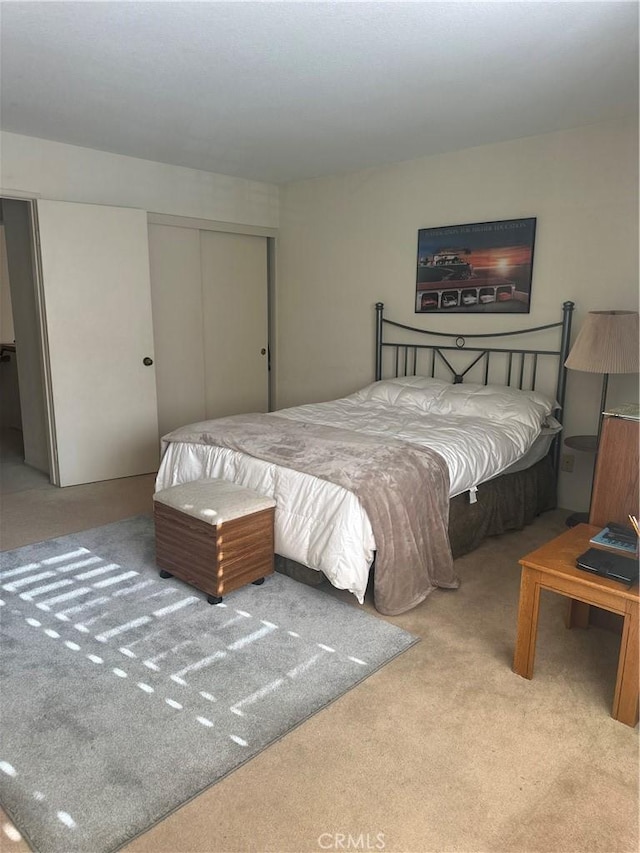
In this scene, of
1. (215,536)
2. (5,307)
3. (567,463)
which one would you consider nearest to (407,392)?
(567,463)

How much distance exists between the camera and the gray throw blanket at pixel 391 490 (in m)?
2.54

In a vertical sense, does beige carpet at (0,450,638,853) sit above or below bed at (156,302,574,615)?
below

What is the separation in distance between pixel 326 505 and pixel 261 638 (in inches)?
24.2

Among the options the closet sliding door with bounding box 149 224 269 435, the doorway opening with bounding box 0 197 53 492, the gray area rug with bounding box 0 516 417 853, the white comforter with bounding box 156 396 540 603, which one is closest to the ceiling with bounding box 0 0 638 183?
the doorway opening with bounding box 0 197 53 492

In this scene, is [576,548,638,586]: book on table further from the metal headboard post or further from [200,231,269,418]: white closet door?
[200,231,269,418]: white closet door

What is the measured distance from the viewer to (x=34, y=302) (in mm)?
4281

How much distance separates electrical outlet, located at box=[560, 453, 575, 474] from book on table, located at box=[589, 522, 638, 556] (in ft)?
5.44

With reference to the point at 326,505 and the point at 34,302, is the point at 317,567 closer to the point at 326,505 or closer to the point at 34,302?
the point at 326,505

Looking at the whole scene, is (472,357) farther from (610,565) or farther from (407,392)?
(610,565)

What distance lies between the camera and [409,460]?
8.99 ft

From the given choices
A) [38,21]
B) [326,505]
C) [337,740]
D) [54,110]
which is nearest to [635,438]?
[326,505]

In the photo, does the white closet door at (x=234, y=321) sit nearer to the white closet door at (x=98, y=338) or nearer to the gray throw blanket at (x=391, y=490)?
the white closet door at (x=98, y=338)

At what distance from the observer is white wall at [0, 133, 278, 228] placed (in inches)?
153

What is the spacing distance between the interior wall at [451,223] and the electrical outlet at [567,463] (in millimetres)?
64
